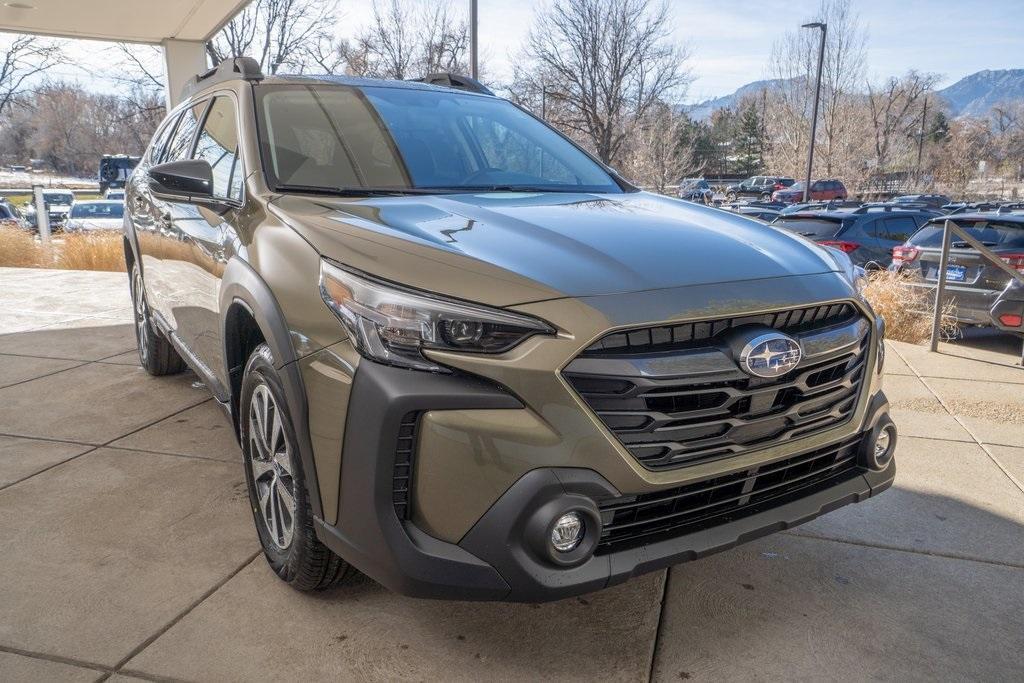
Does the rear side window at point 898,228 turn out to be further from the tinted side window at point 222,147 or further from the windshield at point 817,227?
the tinted side window at point 222,147

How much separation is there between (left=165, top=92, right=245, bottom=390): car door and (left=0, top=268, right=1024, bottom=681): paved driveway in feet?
2.26

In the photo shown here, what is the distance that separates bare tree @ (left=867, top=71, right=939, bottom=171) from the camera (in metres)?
55.8

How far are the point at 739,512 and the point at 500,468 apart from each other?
80 centimetres

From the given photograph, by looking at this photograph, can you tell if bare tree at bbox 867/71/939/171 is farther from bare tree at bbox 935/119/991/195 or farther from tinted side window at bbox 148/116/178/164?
tinted side window at bbox 148/116/178/164

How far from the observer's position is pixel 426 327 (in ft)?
6.92

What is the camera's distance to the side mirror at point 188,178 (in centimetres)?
312

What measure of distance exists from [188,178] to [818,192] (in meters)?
41.7

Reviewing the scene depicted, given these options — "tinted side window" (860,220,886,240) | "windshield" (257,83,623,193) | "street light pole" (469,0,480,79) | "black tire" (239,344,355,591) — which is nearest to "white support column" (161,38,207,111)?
"street light pole" (469,0,480,79)

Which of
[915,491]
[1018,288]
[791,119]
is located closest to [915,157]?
[791,119]

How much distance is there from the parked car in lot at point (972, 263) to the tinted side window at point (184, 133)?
6.93 metres

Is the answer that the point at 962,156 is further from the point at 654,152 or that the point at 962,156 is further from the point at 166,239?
the point at 166,239

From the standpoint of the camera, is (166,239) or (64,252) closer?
(166,239)

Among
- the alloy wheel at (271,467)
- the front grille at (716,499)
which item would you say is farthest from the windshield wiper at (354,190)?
the front grille at (716,499)

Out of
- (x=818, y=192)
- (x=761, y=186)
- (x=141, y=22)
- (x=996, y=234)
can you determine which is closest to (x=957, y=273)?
(x=996, y=234)
